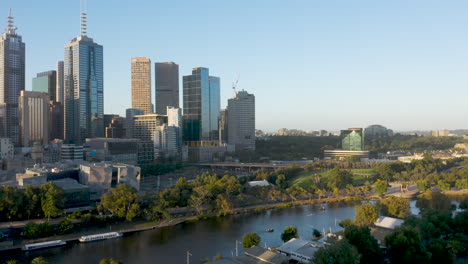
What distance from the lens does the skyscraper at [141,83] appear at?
62.9m

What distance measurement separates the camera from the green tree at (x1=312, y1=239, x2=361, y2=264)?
Answer: 934 centimetres

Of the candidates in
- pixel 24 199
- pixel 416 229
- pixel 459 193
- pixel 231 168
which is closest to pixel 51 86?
pixel 231 168

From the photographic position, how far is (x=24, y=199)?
643 inches

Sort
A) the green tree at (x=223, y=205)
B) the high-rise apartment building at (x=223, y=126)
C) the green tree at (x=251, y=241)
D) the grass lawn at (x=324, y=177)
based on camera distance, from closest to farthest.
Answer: the green tree at (x=251, y=241) < the green tree at (x=223, y=205) < the grass lawn at (x=324, y=177) < the high-rise apartment building at (x=223, y=126)

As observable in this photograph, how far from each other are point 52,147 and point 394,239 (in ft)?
108

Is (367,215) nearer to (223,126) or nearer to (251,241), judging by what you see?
(251,241)

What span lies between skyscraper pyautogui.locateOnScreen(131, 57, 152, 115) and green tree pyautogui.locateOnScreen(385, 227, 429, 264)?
179 feet

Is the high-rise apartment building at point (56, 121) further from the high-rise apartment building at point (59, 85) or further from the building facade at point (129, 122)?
the building facade at point (129, 122)

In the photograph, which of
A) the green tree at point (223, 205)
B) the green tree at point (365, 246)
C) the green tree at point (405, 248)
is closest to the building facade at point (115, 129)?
the green tree at point (223, 205)

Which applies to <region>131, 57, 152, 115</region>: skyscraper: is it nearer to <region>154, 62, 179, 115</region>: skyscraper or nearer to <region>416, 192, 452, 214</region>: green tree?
<region>154, 62, 179, 115</region>: skyscraper

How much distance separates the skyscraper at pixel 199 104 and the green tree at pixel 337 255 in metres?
47.2

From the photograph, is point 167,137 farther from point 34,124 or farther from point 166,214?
point 166,214

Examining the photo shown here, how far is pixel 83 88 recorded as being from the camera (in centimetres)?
4606

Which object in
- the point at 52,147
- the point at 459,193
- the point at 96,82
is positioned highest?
the point at 96,82
